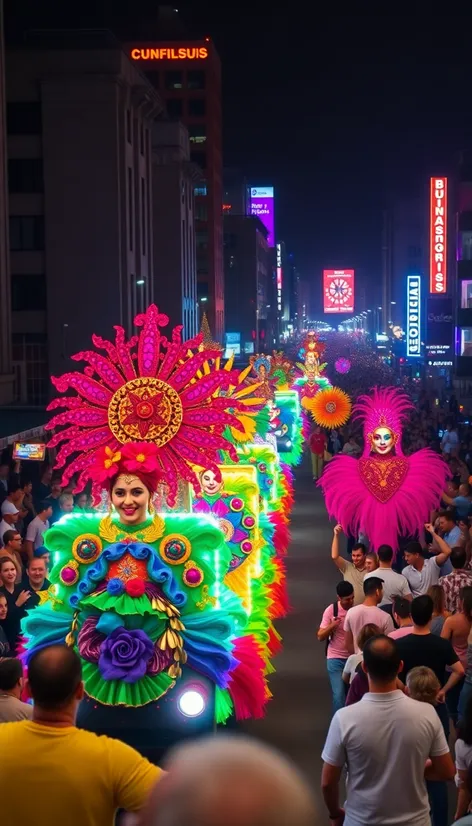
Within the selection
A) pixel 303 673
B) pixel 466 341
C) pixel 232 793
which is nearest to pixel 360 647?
pixel 303 673

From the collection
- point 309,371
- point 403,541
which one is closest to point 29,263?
point 309,371

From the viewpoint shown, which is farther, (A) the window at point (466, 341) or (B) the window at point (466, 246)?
(B) the window at point (466, 246)

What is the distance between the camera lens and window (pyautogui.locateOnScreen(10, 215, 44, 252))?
5278cm

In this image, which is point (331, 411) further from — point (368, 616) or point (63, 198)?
point (368, 616)

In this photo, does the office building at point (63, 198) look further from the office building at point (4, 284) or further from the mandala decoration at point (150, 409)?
the mandala decoration at point (150, 409)

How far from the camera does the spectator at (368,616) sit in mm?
9633

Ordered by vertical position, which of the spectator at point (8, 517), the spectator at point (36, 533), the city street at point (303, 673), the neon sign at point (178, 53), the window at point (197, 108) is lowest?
the city street at point (303, 673)

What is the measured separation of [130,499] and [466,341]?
58378mm

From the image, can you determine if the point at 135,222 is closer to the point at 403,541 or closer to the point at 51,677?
the point at 403,541

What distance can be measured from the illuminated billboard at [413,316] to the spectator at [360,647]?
235 ft

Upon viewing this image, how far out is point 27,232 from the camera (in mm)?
52844

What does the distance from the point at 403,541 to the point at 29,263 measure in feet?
127

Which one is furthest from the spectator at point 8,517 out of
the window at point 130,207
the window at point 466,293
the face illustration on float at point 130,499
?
the window at point 466,293

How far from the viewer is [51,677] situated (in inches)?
173
